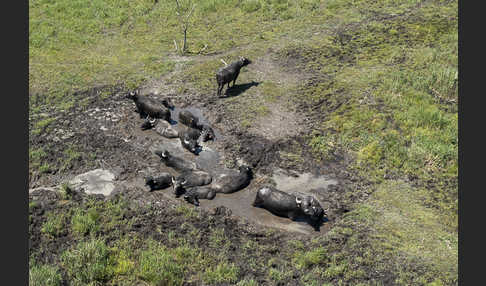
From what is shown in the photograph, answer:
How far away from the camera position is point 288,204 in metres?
10.8

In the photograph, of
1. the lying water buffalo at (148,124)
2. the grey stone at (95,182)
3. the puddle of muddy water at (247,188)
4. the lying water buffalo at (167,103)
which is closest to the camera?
the puddle of muddy water at (247,188)

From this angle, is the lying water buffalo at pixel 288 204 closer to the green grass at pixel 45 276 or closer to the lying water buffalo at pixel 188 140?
the lying water buffalo at pixel 188 140

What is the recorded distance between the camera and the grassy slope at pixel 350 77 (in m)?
9.94

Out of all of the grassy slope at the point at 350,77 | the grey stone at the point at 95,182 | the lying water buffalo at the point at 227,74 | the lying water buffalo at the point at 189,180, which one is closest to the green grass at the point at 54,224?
the grassy slope at the point at 350,77

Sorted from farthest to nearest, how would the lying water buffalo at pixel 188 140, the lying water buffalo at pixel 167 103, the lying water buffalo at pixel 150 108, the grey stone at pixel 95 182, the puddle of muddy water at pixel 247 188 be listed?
the lying water buffalo at pixel 167 103
the lying water buffalo at pixel 150 108
the lying water buffalo at pixel 188 140
the grey stone at pixel 95 182
the puddle of muddy water at pixel 247 188

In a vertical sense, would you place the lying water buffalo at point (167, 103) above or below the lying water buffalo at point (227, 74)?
below

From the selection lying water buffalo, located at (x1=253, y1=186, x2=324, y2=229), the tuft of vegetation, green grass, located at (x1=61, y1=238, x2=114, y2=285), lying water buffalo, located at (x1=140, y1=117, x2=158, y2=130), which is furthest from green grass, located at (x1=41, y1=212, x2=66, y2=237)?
lying water buffalo, located at (x1=253, y1=186, x2=324, y2=229)

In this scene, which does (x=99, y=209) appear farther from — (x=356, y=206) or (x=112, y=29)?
(x=112, y=29)

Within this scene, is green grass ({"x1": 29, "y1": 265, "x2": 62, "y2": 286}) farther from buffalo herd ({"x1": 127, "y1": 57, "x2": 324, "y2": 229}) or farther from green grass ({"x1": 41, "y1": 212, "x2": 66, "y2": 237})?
buffalo herd ({"x1": 127, "y1": 57, "x2": 324, "y2": 229})

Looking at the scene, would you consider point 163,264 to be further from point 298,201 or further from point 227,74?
point 227,74

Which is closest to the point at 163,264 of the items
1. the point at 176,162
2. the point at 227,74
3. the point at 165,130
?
the point at 176,162

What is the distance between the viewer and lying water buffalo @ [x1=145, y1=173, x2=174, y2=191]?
11680 millimetres

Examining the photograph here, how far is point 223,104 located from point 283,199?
7.45m

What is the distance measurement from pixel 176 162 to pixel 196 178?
45.9 inches
